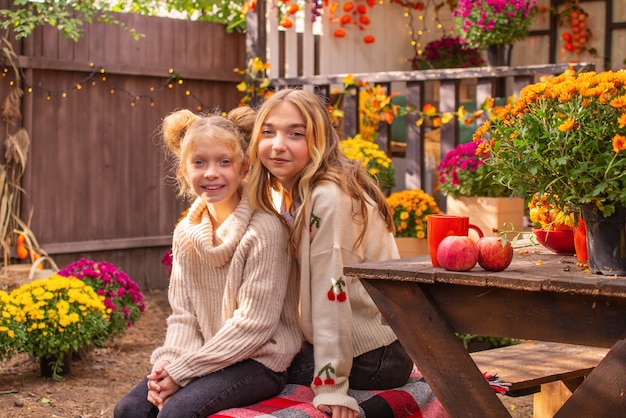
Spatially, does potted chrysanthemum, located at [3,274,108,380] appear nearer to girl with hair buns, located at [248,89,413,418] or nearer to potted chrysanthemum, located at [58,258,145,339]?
potted chrysanthemum, located at [58,258,145,339]

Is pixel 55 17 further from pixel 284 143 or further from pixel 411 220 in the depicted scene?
pixel 284 143

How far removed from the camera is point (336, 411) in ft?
9.34

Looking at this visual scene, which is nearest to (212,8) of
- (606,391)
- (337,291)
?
(337,291)

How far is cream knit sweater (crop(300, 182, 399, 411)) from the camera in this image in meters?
2.91

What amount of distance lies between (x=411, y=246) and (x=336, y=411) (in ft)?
9.83

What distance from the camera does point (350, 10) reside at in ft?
24.8

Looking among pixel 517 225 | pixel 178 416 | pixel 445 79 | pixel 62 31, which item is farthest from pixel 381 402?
pixel 62 31

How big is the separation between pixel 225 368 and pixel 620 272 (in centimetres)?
126

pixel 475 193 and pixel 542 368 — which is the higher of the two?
pixel 475 193

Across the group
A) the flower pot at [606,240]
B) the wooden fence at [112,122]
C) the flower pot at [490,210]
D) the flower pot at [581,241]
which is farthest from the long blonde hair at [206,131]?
the wooden fence at [112,122]

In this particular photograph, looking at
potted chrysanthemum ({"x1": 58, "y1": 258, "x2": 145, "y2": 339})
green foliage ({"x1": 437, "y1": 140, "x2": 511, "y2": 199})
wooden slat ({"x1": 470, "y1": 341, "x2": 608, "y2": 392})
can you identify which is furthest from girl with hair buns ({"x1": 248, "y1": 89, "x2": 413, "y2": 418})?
green foliage ({"x1": 437, "y1": 140, "x2": 511, "y2": 199})

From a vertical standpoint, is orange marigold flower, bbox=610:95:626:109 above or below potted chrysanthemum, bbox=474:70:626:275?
above

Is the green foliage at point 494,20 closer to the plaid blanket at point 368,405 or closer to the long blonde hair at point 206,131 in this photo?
the long blonde hair at point 206,131

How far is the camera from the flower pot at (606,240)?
88.6 inches
